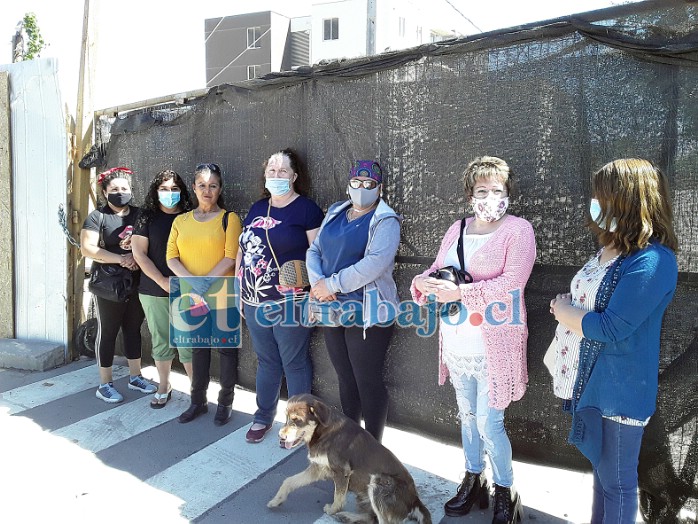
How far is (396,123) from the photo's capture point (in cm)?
312

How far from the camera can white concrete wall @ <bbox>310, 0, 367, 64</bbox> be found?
2422 cm

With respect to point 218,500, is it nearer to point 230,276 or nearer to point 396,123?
point 230,276

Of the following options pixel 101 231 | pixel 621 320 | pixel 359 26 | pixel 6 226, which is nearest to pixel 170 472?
pixel 101 231

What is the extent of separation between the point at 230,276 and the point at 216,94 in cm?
145

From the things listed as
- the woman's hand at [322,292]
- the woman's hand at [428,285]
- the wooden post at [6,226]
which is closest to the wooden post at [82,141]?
the wooden post at [6,226]

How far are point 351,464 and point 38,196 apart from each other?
4220mm

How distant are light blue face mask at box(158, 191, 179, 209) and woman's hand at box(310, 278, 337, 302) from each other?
1.53m

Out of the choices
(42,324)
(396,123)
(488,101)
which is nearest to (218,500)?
(396,123)

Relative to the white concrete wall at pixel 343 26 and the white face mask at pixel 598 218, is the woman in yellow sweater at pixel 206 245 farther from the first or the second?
the white concrete wall at pixel 343 26

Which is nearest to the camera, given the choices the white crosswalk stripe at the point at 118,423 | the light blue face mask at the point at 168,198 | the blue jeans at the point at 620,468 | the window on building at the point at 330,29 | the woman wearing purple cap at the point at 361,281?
the blue jeans at the point at 620,468

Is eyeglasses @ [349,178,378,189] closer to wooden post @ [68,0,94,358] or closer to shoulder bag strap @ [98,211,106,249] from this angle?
shoulder bag strap @ [98,211,106,249]

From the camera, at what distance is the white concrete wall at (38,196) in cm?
487

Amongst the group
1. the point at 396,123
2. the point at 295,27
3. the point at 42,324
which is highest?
the point at 295,27

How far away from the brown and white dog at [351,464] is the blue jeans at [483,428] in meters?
0.37
